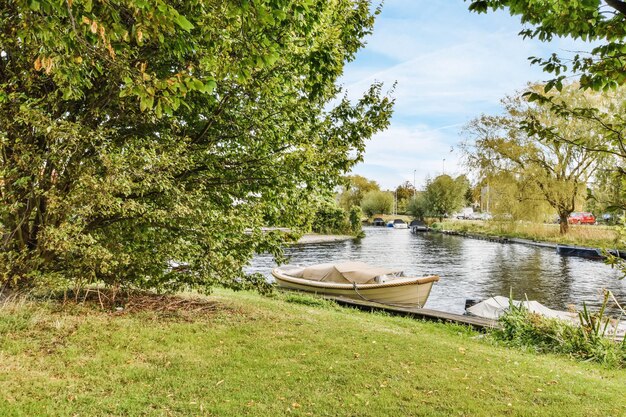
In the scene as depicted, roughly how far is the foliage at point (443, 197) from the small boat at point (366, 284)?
69.6 meters

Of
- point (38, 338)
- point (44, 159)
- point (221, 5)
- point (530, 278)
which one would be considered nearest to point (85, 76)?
point (44, 159)

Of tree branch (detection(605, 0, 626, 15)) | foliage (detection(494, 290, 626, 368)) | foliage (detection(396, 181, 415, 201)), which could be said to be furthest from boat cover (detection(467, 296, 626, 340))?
foliage (detection(396, 181, 415, 201))

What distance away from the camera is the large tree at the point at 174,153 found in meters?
6.89

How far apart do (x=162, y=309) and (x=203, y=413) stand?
15.8 ft

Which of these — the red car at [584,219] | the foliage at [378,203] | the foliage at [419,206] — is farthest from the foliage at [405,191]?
the red car at [584,219]

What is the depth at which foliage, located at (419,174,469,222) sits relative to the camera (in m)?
84.4

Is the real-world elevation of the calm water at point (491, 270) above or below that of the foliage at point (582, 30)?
below

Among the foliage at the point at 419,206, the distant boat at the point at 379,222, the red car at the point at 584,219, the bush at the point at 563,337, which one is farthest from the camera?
the distant boat at the point at 379,222

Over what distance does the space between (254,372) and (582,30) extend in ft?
17.9

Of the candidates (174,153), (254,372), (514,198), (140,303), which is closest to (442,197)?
(514,198)

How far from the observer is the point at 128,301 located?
30.9ft

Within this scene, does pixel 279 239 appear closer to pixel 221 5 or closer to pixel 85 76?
pixel 85 76

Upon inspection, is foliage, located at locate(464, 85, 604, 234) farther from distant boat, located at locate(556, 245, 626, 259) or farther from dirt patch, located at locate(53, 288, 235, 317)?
dirt patch, located at locate(53, 288, 235, 317)

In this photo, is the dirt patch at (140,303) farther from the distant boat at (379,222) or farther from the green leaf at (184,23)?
the distant boat at (379,222)
